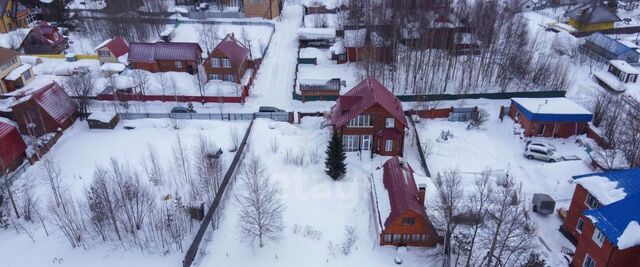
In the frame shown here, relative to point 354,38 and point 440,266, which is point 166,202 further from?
point 354,38

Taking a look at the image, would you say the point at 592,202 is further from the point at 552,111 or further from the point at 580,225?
the point at 552,111

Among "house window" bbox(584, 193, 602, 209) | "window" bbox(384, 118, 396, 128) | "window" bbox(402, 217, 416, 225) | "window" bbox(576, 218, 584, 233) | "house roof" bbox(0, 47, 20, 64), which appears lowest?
"window" bbox(576, 218, 584, 233)

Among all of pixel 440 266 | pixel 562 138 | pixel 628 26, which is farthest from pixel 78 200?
pixel 628 26

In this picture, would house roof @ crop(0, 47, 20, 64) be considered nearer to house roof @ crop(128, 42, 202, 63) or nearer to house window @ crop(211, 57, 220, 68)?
house roof @ crop(128, 42, 202, 63)

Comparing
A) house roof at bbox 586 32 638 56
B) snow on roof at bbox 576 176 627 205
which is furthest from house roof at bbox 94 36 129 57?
house roof at bbox 586 32 638 56

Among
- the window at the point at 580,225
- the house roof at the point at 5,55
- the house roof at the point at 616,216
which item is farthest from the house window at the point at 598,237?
the house roof at the point at 5,55
